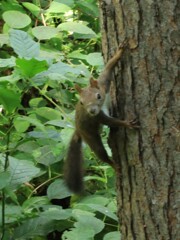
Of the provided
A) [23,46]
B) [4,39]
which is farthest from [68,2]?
[23,46]

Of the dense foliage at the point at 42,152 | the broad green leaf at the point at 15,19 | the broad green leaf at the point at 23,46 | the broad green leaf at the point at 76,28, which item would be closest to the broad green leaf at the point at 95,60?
the dense foliage at the point at 42,152

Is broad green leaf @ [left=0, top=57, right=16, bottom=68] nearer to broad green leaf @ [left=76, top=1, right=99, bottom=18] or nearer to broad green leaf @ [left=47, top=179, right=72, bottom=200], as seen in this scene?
broad green leaf @ [left=47, top=179, right=72, bottom=200]

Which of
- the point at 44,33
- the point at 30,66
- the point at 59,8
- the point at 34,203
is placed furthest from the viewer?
the point at 59,8

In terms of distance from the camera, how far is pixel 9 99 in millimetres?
1900

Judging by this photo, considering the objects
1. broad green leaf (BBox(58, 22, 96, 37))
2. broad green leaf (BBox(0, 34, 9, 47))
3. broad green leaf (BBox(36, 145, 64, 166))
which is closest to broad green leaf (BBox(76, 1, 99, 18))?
broad green leaf (BBox(58, 22, 96, 37))

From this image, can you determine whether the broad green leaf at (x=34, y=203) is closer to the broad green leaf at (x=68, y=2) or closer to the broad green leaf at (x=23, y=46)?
the broad green leaf at (x=23, y=46)

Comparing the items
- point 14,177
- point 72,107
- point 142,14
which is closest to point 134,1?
point 142,14

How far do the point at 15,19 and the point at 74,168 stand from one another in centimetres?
97

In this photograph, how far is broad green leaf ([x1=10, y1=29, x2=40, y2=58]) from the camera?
6.46 ft

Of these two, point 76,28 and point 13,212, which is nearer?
point 13,212

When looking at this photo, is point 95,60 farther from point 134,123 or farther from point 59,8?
point 134,123

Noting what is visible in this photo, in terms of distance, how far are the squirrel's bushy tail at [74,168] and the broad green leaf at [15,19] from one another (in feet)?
2.92

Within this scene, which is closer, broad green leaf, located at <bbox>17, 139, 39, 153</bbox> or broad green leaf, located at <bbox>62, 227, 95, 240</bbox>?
broad green leaf, located at <bbox>62, 227, 95, 240</bbox>

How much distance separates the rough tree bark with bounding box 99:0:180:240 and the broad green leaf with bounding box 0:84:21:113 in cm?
37
